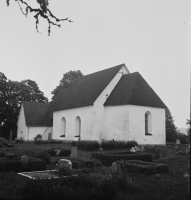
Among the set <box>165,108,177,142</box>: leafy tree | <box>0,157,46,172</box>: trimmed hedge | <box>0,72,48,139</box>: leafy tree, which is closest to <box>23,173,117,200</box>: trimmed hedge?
<box>0,157,46,172</box>: trimmed hedge

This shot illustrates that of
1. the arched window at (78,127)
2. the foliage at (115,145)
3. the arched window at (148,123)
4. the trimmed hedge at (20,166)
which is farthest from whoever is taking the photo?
the arched window at (78,127)

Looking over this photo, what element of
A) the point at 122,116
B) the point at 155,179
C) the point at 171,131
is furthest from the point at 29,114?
the point at 155,179

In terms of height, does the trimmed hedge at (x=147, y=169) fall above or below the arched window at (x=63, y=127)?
below

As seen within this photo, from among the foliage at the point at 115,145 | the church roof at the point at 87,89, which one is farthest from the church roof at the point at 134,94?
the foliage at the point at 115,145

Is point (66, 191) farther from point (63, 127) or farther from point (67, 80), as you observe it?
point (67, 80)

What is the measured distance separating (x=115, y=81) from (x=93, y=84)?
3191 millimetres

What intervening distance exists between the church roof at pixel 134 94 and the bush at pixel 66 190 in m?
17.3

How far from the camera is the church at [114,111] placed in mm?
24125

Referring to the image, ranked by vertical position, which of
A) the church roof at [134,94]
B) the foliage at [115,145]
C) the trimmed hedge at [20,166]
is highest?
the church roof at [134,94]

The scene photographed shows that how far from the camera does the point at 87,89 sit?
29844mm

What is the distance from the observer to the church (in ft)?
79.2

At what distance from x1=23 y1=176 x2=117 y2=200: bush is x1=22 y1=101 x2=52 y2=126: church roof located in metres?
26.6

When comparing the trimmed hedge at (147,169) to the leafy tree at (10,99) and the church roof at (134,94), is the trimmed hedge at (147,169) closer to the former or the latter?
the church roof at (134,94)

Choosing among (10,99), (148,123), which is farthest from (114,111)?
(10,99)
